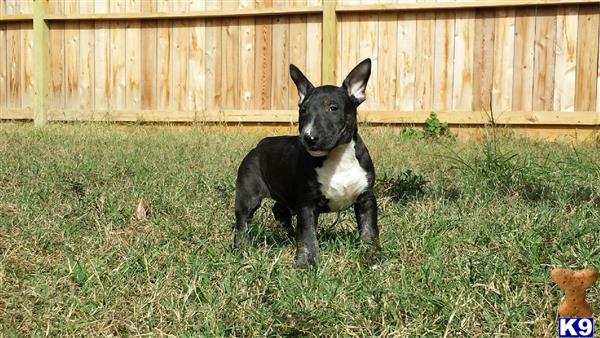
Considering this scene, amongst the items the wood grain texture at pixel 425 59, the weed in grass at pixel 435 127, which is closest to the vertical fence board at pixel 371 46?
the wood grain texture at pixel 425 59

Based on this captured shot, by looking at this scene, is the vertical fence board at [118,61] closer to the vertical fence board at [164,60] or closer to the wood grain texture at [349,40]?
the vertical fence board at [164,60]

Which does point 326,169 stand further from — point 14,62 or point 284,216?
point 14,62

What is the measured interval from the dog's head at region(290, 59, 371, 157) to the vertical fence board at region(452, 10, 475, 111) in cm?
559

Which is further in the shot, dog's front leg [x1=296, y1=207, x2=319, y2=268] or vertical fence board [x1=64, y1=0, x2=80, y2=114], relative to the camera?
vertical fence board [x1=64, y1=0, x2=80, y2=114]

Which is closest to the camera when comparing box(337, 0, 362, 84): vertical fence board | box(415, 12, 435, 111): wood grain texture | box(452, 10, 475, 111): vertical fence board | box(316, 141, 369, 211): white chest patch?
box(316, 141, 369, 211): white chest patch

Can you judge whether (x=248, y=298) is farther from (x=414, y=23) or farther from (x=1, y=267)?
(x=414, y=23)

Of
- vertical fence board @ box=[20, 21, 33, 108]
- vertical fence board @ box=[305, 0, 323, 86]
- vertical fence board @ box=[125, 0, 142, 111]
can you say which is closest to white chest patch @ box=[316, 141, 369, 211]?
vertical fence board @ box=[305, 0, 323, 86]

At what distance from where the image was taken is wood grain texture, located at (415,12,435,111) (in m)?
9.25

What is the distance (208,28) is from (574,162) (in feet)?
18.9

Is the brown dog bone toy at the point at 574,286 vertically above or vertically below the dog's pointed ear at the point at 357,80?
below

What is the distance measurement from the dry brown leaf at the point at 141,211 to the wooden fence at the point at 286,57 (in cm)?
516

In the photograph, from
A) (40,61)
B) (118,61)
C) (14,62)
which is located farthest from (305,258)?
(14,62)

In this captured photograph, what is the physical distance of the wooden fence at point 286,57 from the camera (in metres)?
8.88

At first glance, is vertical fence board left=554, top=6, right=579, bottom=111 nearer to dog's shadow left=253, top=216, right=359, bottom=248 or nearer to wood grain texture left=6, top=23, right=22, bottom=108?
dog's shadow left=253, top=216, right=359, bottom=248
